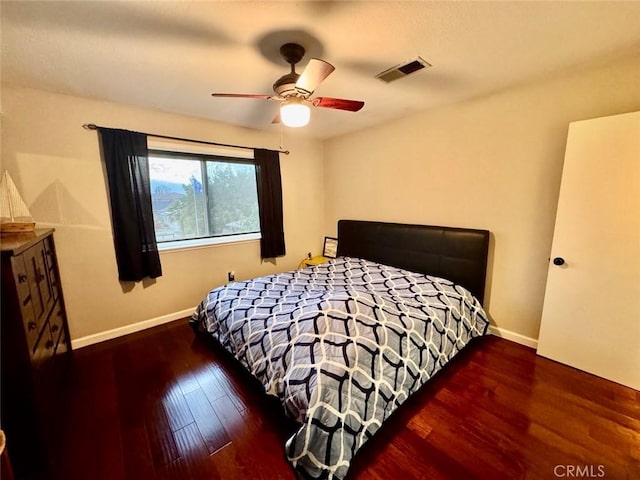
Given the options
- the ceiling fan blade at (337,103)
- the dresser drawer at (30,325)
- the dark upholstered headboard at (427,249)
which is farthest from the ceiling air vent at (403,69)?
the dresser drawer at (30,325)

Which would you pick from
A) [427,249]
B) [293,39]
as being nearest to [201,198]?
[293,39]

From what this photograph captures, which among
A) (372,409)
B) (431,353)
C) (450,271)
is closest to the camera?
(372,409)

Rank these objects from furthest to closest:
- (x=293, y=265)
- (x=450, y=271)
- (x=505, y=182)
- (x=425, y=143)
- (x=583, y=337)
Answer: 1. (x=293, y=265)
2. (x=425, y=143)
3. (x=450, y=271)
4. (x=505, y=182)
5. (x=583, y=337)

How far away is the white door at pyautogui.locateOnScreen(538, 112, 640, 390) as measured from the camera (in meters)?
1.79

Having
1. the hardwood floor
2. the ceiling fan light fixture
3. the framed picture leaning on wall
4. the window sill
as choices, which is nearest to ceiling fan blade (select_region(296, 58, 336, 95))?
the ceiling fan light fixture

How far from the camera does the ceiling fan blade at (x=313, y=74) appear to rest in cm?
138

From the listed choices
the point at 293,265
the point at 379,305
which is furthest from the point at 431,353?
the point at 293,265

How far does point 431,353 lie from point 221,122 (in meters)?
3.24

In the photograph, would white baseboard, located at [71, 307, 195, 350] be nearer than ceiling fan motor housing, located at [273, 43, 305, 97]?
No

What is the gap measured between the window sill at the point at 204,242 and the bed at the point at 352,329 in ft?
2.85

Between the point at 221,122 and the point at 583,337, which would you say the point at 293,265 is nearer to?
the point at 221,122

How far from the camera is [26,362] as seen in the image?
121cm

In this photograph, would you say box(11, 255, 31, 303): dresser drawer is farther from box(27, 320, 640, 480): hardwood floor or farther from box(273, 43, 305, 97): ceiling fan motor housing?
box(273, 43, 305, 97): ceiling fan motor housing

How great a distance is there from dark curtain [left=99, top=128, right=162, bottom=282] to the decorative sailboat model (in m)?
0.70
